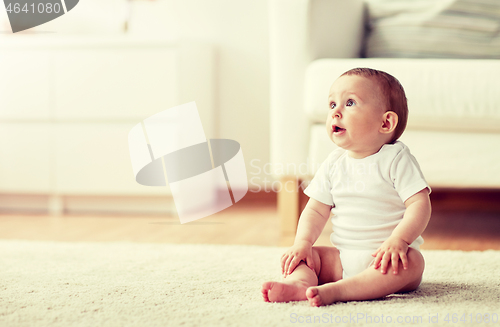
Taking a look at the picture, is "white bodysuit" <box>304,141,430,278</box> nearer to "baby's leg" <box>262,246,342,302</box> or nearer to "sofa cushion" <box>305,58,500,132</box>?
"baby's leg" <box>262,246,342,302</box>

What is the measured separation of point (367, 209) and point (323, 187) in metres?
0.08

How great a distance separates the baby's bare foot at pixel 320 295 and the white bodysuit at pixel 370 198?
0.10m

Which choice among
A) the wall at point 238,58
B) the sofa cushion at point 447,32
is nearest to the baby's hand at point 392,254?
the sofa cushion at point 447,32

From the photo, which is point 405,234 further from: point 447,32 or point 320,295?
point 447,32

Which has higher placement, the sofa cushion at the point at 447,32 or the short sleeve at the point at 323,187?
the sofa cushion at the point at 447,32

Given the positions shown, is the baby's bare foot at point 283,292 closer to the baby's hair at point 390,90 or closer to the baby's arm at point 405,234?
the baby's arm at point 405,234

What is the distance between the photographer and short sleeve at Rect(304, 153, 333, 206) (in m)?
0.74

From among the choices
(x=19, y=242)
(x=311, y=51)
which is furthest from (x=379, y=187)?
(x=19, y=242)

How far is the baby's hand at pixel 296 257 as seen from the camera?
67 cm

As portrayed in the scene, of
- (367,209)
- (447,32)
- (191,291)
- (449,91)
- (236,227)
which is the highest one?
(447,32)

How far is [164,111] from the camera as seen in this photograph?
1.51 meters

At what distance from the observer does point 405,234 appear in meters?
0.63

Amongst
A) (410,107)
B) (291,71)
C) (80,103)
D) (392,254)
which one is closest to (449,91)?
(410,107)

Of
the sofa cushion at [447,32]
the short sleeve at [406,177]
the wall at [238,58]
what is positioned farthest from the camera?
the wall at [238,58]
